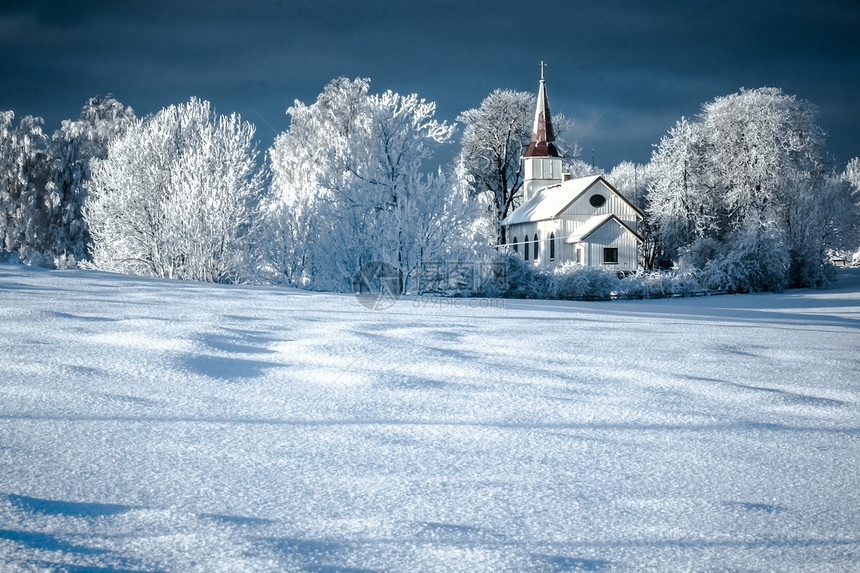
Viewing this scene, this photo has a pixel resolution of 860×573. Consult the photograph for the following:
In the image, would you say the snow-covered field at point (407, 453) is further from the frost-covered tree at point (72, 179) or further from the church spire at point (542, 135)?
the church spire at point (542, 135)

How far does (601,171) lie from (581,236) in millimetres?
21642

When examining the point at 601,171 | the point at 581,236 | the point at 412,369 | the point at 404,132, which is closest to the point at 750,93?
the point at 581,236

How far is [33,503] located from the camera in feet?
8.06

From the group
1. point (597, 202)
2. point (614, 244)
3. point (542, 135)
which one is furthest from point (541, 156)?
point (614, 244)

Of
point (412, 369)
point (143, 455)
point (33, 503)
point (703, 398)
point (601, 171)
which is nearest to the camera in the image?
point (33, 503)

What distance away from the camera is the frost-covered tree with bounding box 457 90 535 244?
44.7 m

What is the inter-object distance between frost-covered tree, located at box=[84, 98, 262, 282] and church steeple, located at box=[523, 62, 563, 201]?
28199mm

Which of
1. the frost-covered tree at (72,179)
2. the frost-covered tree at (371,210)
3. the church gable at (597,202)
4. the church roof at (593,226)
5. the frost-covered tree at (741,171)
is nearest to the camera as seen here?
the frost-covered tree at (371,210)

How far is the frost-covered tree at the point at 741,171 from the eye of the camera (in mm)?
35219

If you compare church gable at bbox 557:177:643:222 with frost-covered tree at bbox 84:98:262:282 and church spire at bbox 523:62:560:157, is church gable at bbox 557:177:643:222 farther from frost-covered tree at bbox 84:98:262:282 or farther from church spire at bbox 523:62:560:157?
frost-covered tree at bbox 84:98:262:282

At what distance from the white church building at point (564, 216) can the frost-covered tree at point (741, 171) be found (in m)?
2.41

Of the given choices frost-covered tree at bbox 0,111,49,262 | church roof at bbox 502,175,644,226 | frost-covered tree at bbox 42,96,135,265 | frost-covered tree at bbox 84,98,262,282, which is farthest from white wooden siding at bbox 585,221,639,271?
frost-covered tree at bbox 0,111,49,262

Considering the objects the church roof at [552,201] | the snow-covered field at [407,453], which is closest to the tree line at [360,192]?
the church roof at [552,201]

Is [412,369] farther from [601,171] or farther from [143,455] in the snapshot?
[601,171]
